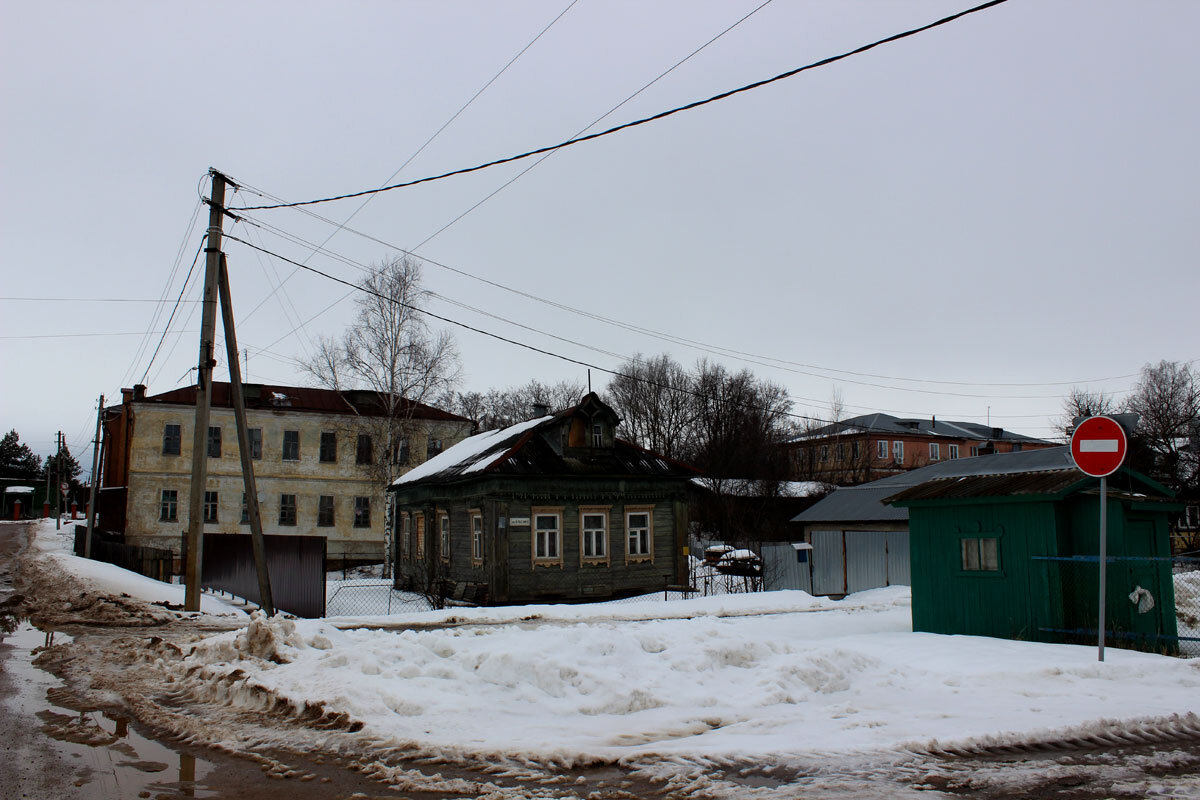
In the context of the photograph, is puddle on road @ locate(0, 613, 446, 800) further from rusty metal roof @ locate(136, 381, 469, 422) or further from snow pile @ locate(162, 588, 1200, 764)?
rusty metal roof @ locate(136, 381, 469, 422)

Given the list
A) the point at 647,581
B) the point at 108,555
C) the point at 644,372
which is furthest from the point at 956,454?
the point at 108,555

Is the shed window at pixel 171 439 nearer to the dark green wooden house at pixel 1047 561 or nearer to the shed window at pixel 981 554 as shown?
the dark green wooden house at pixel 1047 561

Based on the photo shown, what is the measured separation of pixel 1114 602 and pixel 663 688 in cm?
756

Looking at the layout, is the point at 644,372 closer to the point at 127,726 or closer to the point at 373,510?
the point at 373,510

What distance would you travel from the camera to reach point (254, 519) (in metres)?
17.3

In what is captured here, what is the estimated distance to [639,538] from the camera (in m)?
26.9

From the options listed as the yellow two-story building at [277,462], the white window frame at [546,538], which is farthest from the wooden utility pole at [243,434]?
the yellow two-story building at [277,462]

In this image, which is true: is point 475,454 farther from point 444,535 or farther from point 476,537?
point 476,537

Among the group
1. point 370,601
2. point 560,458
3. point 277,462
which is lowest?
point 370,601

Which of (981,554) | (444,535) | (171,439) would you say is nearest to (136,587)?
(444,535)

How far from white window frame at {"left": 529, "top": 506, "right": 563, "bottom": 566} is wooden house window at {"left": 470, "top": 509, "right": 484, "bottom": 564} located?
1.50 metres

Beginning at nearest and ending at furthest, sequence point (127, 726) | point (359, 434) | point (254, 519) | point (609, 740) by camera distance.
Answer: point (609, 740) < point (127, 726) < point (254, 519) < point (359, 434)

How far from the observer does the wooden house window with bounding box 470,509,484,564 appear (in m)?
25.5

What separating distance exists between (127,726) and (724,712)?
5.33 m
